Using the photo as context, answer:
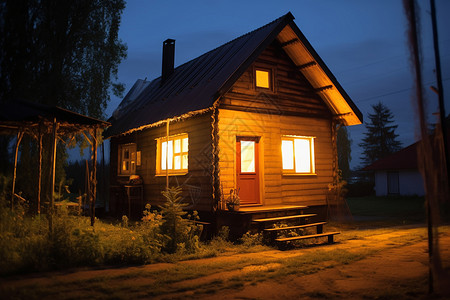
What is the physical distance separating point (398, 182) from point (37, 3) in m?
26.8

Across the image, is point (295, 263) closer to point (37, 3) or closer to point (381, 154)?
point (37, 3)

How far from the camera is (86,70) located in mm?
16094

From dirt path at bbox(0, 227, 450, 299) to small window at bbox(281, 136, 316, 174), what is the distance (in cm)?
510

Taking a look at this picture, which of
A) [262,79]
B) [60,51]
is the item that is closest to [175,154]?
[262,79]

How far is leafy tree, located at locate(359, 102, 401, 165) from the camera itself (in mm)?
51750

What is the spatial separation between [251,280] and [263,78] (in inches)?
307

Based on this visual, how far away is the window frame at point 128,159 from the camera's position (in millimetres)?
15877

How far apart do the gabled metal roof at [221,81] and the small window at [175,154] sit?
3.03 ft

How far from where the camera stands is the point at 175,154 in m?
12.9

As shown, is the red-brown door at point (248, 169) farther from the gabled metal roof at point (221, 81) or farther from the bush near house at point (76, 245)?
the bush near house at point (76, 245)

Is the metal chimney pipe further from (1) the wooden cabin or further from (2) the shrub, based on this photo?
(2) the shrub

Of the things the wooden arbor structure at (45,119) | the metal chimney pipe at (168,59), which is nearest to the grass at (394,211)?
the metal chimney pipe at (168,59)

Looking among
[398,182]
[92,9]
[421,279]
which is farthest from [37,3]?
[398,182]

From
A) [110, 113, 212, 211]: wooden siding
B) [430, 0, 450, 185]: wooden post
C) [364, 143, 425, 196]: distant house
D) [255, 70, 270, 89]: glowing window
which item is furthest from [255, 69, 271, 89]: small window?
[364, 143, 425, 196]: distant house
